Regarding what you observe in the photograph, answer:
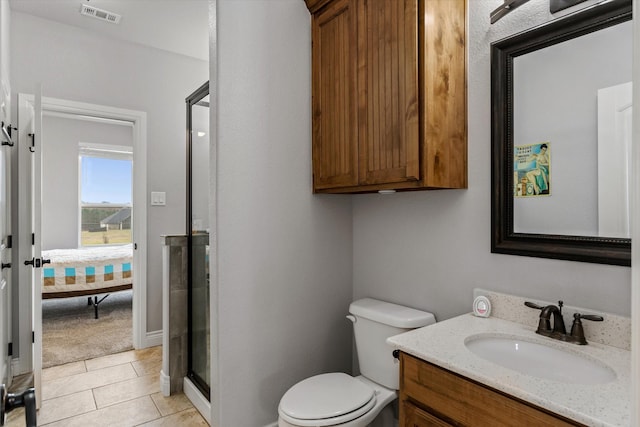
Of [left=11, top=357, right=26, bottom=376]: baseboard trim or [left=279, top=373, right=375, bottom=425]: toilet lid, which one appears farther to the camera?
[left=11, top=357, right=26, bottom=376]: baseboard trim

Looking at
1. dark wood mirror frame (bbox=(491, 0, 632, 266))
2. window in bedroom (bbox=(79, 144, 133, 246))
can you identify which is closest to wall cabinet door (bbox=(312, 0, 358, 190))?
dark wood mirror frame (bbox=(491, 0, 632, 266))

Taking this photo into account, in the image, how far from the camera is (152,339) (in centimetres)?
346

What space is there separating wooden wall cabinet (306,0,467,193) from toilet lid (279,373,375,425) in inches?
35.7

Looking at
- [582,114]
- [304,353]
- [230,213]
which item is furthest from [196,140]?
[582,114]

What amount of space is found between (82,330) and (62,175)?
312cm

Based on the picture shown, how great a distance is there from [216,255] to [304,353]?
2.46 ft

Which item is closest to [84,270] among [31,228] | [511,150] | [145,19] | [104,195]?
[31,228]

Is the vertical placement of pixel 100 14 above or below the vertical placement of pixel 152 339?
above

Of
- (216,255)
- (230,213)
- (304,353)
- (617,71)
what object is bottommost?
(304,353)

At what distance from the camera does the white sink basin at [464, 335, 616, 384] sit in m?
1.12

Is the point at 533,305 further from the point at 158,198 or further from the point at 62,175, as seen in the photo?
the point at 62,175

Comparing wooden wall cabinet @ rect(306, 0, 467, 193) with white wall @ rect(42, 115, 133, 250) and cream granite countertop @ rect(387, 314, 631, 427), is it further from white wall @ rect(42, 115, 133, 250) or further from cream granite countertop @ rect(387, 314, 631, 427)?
white wall @ rect(42, 115, 133, 250)

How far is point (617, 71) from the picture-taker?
1212 millimetres

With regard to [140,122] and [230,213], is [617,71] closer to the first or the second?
[230,213]
